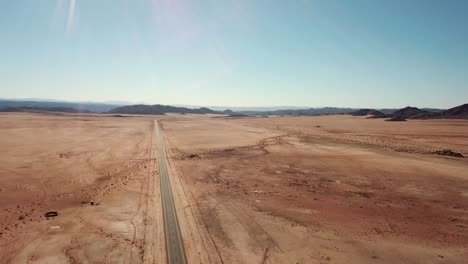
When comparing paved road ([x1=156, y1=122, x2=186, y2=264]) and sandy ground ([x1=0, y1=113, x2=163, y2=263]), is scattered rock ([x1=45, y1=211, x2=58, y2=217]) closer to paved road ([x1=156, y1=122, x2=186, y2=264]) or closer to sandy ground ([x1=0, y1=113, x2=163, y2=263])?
sandy ground ([x1=0, y1=113, x2=163, y2=263])

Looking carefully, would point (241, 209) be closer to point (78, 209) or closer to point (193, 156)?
point (78, 209)

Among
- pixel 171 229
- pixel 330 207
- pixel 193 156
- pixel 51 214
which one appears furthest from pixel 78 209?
pixel 193 156

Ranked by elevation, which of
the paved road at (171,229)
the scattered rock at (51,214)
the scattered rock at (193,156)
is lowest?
the scattered rock at (51,214)

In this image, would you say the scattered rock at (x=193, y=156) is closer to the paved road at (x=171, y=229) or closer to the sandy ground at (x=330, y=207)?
the sandy ground at (x=330, y=207)

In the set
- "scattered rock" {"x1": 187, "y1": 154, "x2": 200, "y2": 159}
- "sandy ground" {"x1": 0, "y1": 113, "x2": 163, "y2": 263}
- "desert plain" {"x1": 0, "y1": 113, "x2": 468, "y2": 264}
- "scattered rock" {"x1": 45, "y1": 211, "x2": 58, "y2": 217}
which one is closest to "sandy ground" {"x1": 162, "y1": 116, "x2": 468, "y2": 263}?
"desert plain" {"x1": 0, "y1": 113, "x2": 468, "y2": 264}

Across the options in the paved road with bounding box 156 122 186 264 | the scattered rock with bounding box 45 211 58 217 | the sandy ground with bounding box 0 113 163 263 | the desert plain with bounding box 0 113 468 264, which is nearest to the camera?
the paved road with bounding box 156 122 186 264

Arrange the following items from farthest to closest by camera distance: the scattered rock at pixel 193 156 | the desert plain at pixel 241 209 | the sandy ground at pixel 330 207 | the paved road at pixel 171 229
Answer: the scattered rock at pixel 193 156 → the sandy ground at pixel 330 207 → the desert plain at pixel 241 209 → the paved road at pixel 171 229


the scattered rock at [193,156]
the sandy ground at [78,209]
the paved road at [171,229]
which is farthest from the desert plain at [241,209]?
the scattered rock at [193,156]

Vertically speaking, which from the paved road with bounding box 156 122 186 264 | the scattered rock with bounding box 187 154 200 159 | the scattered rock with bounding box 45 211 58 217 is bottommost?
the scattered rock with bounding box 45 211 58 217
